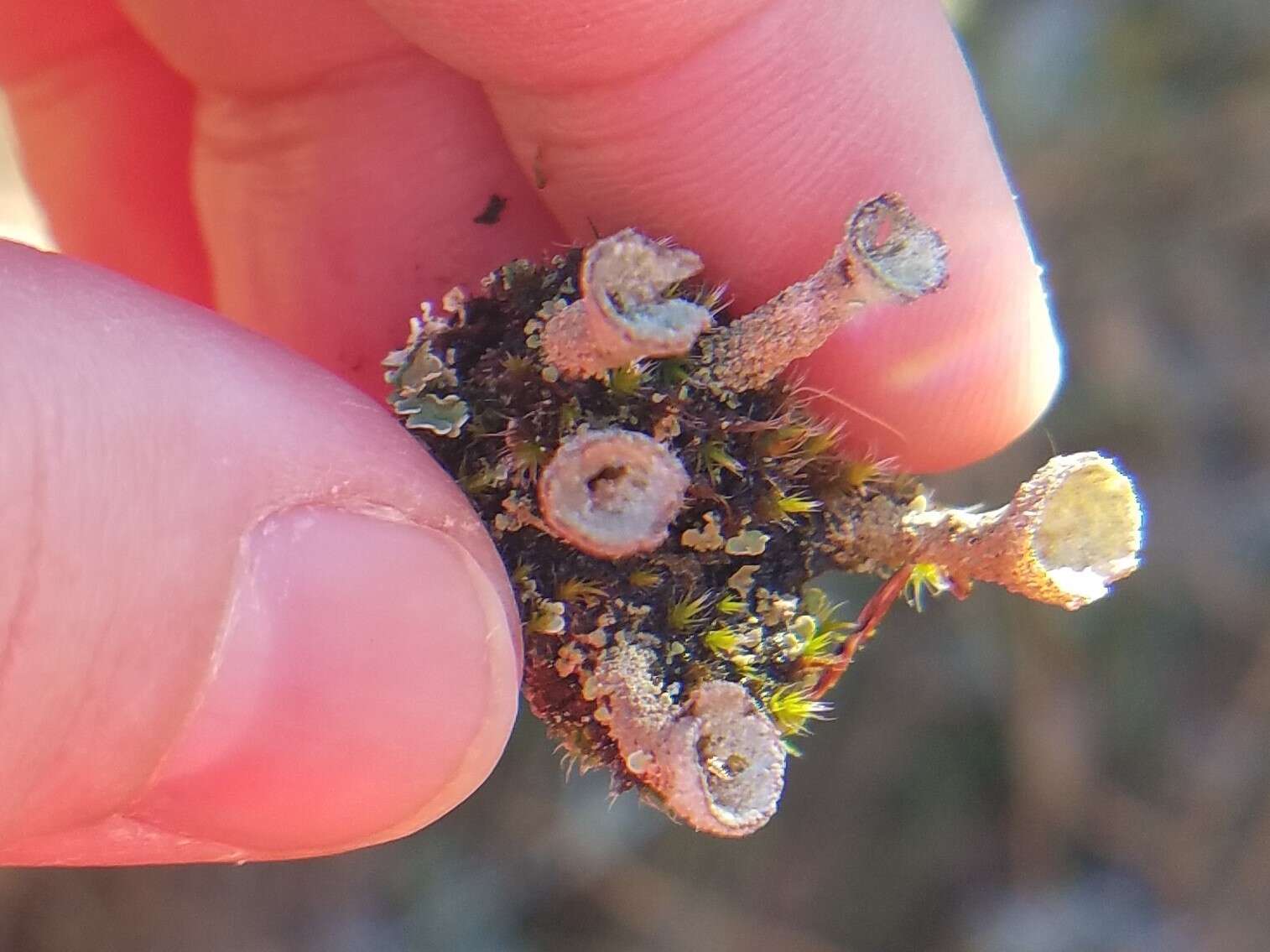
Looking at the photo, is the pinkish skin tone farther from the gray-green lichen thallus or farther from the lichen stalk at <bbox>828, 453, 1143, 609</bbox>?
the lichen stalk at <bbox>828, 453, 1143, 609</bbox>

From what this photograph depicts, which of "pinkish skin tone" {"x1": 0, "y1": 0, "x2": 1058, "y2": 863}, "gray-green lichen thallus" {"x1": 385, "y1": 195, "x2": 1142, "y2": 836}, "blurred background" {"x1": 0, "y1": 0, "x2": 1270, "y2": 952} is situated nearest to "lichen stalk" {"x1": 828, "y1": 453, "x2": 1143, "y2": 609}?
"gray-green lichen thallus" {"x1": 385, "y1": 195, "x2": 1142, "y2": 836}

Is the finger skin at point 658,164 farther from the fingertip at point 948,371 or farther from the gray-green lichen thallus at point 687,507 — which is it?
the gray-green lichen thallus at point 687,507

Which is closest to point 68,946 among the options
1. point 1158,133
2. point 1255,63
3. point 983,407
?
point 983,407

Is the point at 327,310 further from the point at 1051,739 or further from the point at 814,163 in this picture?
the point at 1051,739

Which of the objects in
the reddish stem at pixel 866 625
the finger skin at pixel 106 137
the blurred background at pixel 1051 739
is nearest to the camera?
the reddish stem at pixel 866 625

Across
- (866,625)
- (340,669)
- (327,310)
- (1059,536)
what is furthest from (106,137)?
(1059,536)

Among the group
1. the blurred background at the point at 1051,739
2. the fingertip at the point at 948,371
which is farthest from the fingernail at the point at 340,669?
the blurred background at the point at 1051,739

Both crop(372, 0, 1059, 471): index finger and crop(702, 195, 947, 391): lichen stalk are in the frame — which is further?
crop(372, 0, 1059, 471): index finger

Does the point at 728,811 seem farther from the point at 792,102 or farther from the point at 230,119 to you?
the point at 230,119
